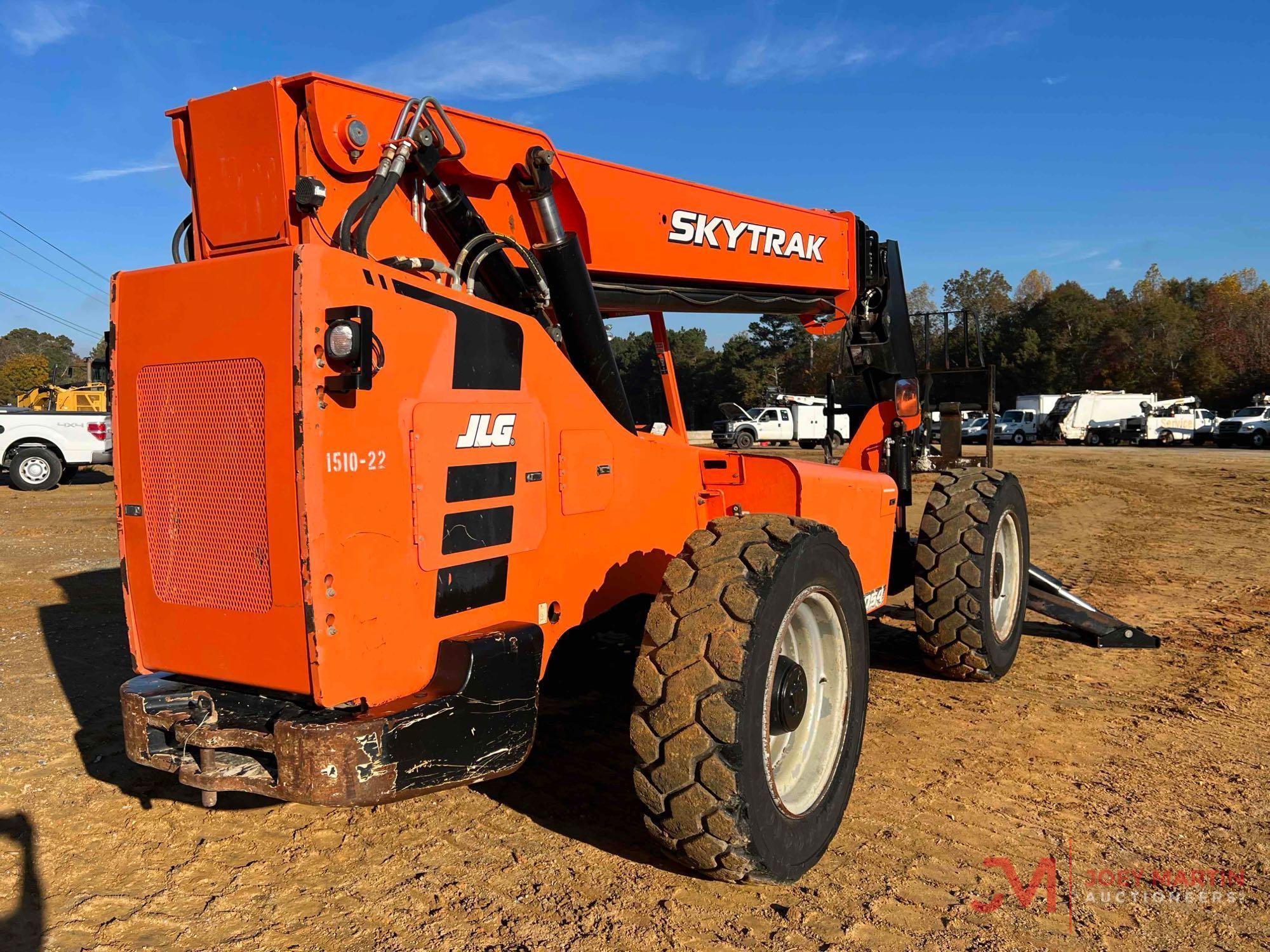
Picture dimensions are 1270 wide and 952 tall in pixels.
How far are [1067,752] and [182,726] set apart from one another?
4.11 metres

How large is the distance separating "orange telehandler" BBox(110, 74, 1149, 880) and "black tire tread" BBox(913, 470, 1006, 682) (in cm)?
187

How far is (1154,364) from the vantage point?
59.8 metres

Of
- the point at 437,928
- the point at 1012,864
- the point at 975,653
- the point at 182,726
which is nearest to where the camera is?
the point at 182,726

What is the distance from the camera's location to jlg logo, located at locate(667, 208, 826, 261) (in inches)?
189

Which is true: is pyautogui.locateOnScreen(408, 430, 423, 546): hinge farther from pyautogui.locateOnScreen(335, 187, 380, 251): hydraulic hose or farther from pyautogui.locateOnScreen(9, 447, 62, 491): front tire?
pyautogui.locateOnScreen(9, 447, 62, 491): front tire

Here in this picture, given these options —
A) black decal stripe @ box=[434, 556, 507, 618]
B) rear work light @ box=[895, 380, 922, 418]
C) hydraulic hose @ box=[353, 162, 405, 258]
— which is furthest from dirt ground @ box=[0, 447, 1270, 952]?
hydraulic hose @ box=[353, 162, 405, 258]

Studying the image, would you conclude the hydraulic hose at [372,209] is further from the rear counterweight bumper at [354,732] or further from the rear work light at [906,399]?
the rear work light at [906,399]

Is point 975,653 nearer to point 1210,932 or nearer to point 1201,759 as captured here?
point 1201,759

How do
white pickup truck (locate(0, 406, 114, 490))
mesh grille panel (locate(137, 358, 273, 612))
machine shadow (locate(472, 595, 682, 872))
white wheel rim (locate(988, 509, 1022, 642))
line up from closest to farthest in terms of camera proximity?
1. mesh grille panel (locate(137, 358, 273, 612))
2. machine shadow (locate(472, 595, 682, 872))
3. white wheel rim (locate(988, 509, 1022, 642))
4. white pickup truck (locate(0, 406, 114, 490))

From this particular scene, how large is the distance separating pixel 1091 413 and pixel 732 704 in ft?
152

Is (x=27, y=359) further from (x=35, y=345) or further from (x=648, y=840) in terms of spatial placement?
(x=648, y=840)

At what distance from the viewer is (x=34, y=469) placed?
63.0 ft

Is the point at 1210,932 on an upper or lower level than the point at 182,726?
lower

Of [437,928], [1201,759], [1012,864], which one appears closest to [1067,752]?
[1201,759]
